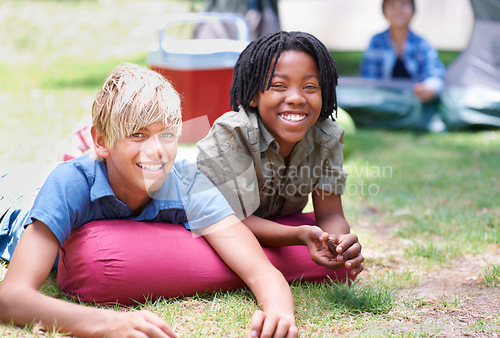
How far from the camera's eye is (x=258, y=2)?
6.79 metres

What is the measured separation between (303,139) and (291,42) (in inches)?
16.3

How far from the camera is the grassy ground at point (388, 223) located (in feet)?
6.94

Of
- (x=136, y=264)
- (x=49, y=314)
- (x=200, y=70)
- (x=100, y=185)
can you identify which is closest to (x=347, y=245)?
(x=136, y=264)

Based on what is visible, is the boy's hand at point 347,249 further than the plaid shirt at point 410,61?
No

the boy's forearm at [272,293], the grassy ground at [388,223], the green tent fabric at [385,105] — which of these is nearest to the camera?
the boy's forearm at [272,293]

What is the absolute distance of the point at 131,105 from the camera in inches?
83.7

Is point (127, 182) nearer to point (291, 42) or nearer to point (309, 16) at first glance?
point (291, 42)

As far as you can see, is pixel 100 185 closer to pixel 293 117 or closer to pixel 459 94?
pixel 293 117

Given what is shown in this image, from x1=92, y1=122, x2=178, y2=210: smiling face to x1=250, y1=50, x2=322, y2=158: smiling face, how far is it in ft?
1.49

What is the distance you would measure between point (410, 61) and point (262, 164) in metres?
4.27

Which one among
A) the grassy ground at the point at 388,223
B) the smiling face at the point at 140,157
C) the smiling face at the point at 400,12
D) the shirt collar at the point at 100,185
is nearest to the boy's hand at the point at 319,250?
the grassy ground at the point at 388,223

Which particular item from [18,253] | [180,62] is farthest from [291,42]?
[180,62]

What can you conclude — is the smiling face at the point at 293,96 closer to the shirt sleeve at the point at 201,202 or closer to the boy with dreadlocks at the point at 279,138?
the boy with dreadlocks at the point at 279,138

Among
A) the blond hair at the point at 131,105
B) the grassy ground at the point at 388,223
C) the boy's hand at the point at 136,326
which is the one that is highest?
the blond hair at the point at 131,105
